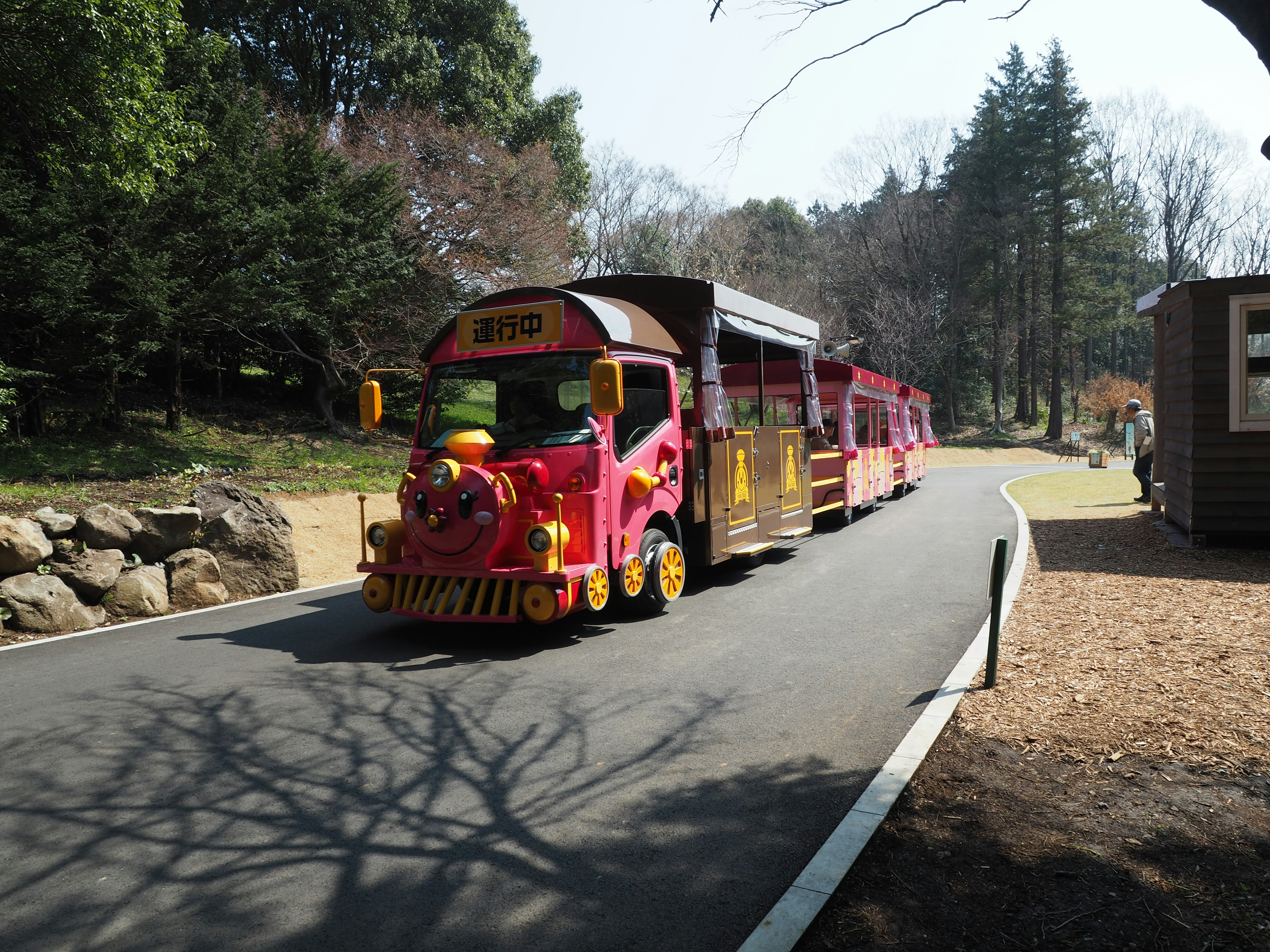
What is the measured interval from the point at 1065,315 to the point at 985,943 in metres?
46.9

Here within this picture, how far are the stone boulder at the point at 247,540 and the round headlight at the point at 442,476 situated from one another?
3781 mm

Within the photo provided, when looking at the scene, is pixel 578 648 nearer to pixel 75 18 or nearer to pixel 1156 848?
pixel 1156 848

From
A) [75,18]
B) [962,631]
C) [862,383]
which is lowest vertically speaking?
[962,631]

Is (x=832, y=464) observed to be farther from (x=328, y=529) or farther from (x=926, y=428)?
(x=926, y=428)

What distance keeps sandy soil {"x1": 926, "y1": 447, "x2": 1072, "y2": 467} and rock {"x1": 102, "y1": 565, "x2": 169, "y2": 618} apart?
3162cm

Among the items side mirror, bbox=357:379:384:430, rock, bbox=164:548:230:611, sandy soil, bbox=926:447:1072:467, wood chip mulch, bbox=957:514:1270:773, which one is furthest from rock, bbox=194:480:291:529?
sandy soil, bbox=926:447:1072:467

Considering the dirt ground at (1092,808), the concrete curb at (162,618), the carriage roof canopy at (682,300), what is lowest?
the dirt ground at (1092,808)

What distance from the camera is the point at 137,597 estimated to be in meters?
8.08

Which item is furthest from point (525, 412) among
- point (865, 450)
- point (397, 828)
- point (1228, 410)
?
point (865, 450)

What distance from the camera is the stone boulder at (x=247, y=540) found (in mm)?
9016

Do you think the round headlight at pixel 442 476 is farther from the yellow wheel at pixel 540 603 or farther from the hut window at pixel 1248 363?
the hut window at pixel 1248 363

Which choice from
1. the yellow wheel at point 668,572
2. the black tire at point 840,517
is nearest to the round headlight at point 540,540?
the yellow wheel at point 668,572

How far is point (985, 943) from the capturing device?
265 centimetres

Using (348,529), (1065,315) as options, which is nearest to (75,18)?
(348,529)
